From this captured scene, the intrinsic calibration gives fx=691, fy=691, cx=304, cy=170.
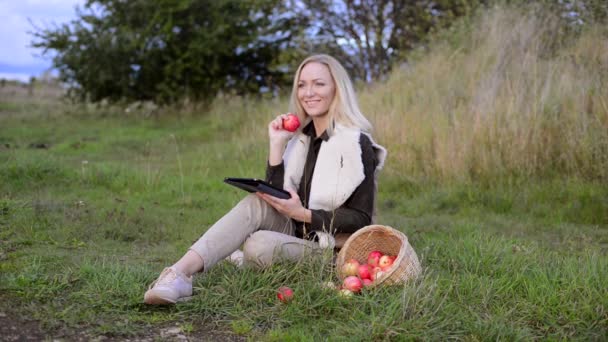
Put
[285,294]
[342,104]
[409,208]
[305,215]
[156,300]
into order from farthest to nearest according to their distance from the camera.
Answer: [409,208] < [342,104] < [305,215] < [285,294] < [156,300]

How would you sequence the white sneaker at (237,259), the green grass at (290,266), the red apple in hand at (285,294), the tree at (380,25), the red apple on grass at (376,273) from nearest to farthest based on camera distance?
1. the green grass at (290,266)
2. the red apple in hand at (285,294)
3. the red apple on grass at (376,273)
4. the white sneaker at (237,259)
5. the tree at (380,25)

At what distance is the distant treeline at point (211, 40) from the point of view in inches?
603

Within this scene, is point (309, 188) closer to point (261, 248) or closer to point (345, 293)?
point (261, 248)

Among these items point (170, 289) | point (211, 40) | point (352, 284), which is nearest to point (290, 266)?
point (352, 284)

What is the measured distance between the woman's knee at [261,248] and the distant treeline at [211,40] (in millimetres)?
11077

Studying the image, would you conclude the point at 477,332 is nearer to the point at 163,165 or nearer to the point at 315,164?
the point at 315,164

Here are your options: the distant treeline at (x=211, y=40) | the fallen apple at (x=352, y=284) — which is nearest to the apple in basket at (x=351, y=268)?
the fallen apple at (x=352, y=284)

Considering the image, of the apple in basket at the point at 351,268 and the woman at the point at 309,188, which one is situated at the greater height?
the woman at the point at 309,188

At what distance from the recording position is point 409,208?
718 centimetres

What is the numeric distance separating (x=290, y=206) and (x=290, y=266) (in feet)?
1.17

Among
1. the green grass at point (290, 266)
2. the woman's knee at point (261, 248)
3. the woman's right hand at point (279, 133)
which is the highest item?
the woman's right hand at point (279, 133)

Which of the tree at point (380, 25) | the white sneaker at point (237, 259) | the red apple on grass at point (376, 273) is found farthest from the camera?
the tree at point (380, 25)

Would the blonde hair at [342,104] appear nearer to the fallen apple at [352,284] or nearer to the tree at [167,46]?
the fallen apple at [352,284]

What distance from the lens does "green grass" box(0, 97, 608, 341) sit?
11.8 ft
